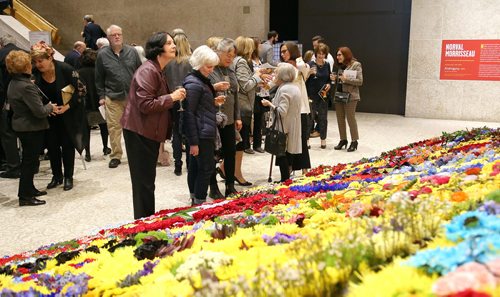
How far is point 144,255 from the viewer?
260 cm

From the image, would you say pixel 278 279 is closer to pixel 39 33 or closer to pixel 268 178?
pixel 268 178

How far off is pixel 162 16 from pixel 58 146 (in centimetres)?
872

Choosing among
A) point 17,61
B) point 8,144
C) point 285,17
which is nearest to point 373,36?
point 285,17

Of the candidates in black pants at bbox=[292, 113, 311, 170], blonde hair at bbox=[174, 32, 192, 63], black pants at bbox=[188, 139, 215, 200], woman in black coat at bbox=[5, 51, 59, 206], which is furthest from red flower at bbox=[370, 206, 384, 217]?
blonde hair at bbox=[174, 32, 192, 63]

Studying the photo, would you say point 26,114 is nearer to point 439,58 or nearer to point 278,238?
point 278,238

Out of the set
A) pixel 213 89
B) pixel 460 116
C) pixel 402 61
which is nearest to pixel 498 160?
pixel 213 89

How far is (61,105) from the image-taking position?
6.56 m

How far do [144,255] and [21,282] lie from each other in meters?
0.63

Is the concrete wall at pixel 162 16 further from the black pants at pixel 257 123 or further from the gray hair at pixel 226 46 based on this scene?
the gray hair at pixel 226 46

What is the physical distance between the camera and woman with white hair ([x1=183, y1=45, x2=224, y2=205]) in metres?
5.17

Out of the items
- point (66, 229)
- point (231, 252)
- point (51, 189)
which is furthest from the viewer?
point (51, 189)

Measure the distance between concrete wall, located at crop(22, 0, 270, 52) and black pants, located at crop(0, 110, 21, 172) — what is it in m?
7.53

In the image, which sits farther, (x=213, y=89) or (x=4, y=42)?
(x=4, y=42)

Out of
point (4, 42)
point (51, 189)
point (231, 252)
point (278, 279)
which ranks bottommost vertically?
point (51, 189)
